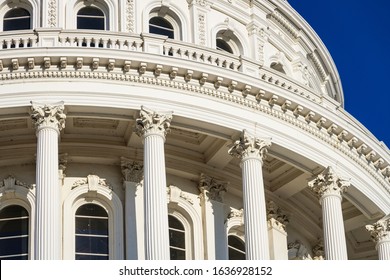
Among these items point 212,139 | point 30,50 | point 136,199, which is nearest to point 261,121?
point 212,139

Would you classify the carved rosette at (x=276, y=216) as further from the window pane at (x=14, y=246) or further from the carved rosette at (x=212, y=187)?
the window pane at (x=14, y=246)

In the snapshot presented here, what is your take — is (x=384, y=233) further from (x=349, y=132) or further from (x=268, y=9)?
(x=268, y=9)

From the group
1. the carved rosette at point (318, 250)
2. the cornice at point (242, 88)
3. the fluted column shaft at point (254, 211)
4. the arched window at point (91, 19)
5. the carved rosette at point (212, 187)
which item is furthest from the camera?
the carved rosette at point (318, 250)

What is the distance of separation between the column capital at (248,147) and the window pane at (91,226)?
18.1 ft

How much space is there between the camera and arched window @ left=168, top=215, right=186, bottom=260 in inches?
1929

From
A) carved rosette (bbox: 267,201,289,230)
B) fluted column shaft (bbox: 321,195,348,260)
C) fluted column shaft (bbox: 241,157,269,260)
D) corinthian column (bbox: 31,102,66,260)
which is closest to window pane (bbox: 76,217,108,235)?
corinthian column (bbox: 31,102,66,260)

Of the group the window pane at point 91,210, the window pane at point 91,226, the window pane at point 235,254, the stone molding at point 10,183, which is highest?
the stone molding at point 10,183

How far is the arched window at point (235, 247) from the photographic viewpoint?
50994 mm

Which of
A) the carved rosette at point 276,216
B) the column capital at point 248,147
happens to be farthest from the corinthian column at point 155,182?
the carved rosette at point 276,216

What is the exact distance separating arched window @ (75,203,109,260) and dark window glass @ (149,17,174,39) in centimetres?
788

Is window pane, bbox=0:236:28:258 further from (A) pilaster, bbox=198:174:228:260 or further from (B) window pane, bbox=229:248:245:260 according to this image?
A: (B) window pane, bbox=229:248:245:260

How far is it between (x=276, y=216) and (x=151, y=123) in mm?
8945

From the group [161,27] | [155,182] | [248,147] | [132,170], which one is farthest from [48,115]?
[161,27]

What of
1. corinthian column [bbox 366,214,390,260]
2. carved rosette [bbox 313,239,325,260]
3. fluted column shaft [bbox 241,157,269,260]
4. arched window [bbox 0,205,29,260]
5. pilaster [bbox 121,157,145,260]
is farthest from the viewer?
carved rosette [bbox 313,239,325,260]
